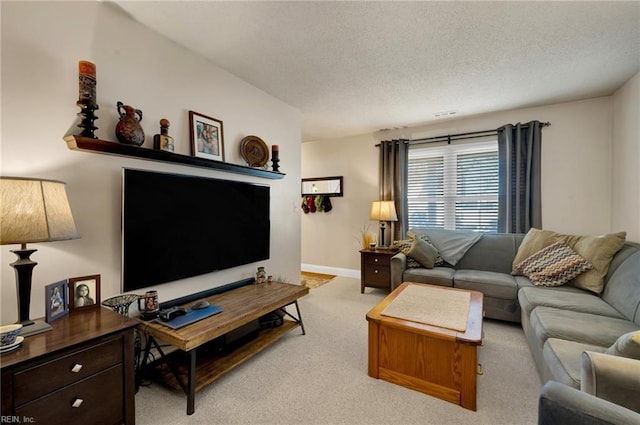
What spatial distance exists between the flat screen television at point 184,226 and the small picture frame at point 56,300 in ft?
1.02

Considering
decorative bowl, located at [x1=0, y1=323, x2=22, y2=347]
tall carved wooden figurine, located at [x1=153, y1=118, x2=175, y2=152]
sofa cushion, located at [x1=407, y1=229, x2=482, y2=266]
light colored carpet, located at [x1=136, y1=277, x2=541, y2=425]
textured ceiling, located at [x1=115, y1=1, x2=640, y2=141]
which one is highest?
textured ceiling, located at [x1=115, y1=1, x2=640, y2=141]

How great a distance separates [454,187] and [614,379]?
10.7ft

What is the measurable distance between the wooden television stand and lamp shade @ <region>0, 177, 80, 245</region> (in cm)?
69

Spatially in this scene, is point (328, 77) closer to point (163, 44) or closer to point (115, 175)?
point (163, 44)

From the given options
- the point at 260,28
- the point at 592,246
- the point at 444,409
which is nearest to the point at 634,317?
the point at 592,246

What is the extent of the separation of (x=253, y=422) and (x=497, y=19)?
2.99 m

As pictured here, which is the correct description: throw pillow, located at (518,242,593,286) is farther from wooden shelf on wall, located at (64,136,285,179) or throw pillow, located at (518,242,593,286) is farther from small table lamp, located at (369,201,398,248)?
wooden shelf on wall, located at (64,136,285,179)

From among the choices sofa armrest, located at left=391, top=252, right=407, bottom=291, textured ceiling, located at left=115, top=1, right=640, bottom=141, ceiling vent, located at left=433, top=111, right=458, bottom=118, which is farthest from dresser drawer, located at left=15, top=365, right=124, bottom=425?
ceiling vent, located at left=433, top=111, right=458, bottom=118

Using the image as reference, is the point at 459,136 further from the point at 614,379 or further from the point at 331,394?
the point at 331,394

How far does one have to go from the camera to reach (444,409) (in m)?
1.62

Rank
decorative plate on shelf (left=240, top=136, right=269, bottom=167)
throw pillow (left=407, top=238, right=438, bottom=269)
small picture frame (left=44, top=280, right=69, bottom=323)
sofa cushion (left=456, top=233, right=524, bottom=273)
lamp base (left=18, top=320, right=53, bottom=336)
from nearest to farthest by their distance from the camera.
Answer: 1. lamp base (left=18, top=320, right=53, bottom=336)
2. small picture frame (left=44, top=280, right=69, bottom=323)
3. decorative plate on shelf (left=240, top=136, right=269, bottom=167)
4. sofa cushion (left=456, top=233, right=524, bottom=273)
5. throw pillow (left=407, top=238, right=438, bottom=269)

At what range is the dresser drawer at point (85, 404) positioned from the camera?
1.11 m

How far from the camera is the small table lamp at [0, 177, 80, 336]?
1146 millimetres

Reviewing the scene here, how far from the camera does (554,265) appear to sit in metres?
2.62
